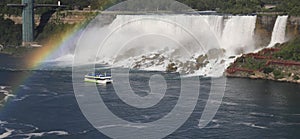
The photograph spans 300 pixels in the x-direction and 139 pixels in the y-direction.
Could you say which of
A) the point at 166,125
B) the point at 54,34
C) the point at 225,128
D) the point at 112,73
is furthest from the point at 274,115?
the point at 54,34

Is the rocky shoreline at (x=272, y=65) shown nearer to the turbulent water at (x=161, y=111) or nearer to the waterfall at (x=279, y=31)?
the turbulent water at (x=161, y=111)

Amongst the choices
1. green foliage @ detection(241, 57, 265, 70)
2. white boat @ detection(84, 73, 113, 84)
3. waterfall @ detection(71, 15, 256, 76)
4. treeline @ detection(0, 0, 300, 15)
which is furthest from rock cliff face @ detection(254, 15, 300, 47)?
treeline @ detection(0, 0, 300, 15)

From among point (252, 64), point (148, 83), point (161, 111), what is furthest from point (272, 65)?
point (161, 111)

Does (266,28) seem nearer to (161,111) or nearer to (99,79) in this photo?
(99,79)

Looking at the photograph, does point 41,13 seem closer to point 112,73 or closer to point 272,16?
point 112,73

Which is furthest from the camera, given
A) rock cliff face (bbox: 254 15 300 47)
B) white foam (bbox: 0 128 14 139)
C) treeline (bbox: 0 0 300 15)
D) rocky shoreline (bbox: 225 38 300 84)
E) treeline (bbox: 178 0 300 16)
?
treeline (bbox: 0 0 300 15)

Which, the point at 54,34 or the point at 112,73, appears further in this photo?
the point at 54,34

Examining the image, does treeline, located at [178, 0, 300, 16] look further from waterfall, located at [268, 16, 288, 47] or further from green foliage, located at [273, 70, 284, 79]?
green foliage, located at [273, 70, 284, 79]
